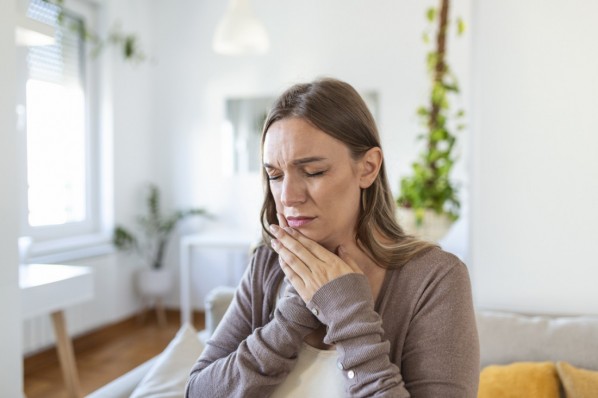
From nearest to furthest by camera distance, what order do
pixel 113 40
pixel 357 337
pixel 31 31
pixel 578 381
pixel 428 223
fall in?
pixel 357 337
pixel 578 381
pixel 31 31
pixel 428 223
pixel 113 40

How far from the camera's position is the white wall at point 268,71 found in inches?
155

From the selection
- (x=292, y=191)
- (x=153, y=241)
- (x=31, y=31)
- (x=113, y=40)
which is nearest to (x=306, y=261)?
(x=292, y=191)

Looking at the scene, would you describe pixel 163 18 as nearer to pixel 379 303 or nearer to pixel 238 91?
pixel 238 91

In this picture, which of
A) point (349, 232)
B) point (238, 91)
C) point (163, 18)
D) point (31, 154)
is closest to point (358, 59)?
point (238, 91)

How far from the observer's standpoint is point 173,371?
1.51 metres

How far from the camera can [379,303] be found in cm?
113

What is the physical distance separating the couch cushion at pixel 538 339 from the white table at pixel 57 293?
1792 mm

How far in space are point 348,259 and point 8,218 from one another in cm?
103

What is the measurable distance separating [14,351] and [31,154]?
2255mm

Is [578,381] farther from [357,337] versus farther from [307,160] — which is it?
[307,160]

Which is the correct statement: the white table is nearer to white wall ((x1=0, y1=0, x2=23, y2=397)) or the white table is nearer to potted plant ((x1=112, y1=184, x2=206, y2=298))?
white wall ((x1=0, y1=0, x2=23, y2=397))

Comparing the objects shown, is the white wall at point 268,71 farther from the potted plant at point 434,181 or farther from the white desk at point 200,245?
the potted plant at point 434,181

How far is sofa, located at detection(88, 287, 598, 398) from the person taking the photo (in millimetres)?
1350

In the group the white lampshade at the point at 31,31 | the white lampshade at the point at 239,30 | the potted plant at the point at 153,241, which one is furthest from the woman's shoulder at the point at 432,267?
the potted plant at the point at 153,241
